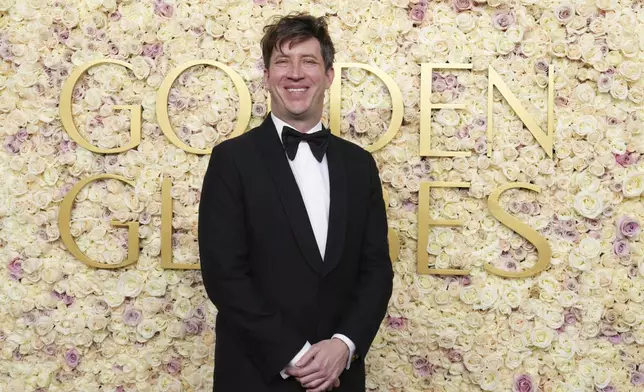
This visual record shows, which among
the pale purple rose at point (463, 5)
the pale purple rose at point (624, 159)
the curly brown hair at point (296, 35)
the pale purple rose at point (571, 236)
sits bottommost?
the pale purple rose at point (571, 236)

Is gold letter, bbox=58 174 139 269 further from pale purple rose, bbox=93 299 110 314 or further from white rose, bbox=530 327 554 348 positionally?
white rose, bbox=530 327 554 348

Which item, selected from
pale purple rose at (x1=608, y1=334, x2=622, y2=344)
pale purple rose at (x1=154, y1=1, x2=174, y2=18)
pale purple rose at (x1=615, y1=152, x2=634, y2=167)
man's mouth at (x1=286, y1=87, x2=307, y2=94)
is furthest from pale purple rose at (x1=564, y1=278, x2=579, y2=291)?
pale purple rose at (x1=154, y1=1, x2=174, y2=18)

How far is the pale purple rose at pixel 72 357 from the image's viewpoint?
8.75ft

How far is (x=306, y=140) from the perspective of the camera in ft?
6.29

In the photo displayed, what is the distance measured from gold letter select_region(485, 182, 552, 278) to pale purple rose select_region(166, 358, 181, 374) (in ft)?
4.44

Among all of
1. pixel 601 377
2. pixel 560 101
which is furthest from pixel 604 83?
pixel 601 377

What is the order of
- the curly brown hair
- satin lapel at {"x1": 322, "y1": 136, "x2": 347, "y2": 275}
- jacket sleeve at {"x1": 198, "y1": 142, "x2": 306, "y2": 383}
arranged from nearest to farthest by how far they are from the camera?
Answer: jacket sleeve at {"x1": 198, "y1": 142, "x2": 306, "y2": 383} < satin lapel at {"x1": 322, "y1": 136, "x2": 347, "y2": 275} < the curly brown hair

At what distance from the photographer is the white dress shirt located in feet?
6.10

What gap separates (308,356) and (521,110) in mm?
1427

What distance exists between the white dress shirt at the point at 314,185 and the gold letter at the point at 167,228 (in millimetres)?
835

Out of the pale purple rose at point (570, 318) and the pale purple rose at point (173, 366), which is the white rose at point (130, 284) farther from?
the pale purple rose at point (570, 318)

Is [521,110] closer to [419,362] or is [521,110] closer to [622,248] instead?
[622,248]

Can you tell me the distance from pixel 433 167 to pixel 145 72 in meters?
1.27

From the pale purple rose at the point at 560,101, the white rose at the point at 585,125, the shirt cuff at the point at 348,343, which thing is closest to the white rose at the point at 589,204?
the white rose at the point at 585,125
